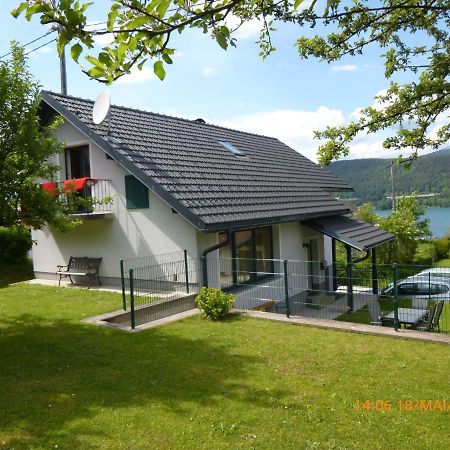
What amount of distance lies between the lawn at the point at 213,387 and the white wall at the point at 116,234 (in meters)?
3.30

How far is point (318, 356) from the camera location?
7930 mm

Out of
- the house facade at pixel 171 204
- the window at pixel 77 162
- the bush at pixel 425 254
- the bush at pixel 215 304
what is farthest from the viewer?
the bush at pixel 425 254

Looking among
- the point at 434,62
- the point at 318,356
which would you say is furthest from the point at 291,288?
the point at 434,62

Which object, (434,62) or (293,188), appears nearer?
(434,62)

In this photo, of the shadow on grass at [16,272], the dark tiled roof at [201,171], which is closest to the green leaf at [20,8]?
the dark tiled roof at [201,171]

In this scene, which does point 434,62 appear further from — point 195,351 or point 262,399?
point 195,351

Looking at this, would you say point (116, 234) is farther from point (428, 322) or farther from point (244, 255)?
point (428, 322)

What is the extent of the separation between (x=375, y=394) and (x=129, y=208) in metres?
9.35

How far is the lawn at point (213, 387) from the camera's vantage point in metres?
5.13

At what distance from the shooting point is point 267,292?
46.6 ft

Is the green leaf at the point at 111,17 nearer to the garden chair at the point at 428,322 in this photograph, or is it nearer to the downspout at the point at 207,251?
the downspout at the point at 207,251

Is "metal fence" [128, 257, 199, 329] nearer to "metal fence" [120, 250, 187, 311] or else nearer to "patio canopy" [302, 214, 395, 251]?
"metal fence" [120, 250, 187, 311]

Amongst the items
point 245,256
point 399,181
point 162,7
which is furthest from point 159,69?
point 399,181

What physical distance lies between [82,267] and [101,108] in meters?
5.14
